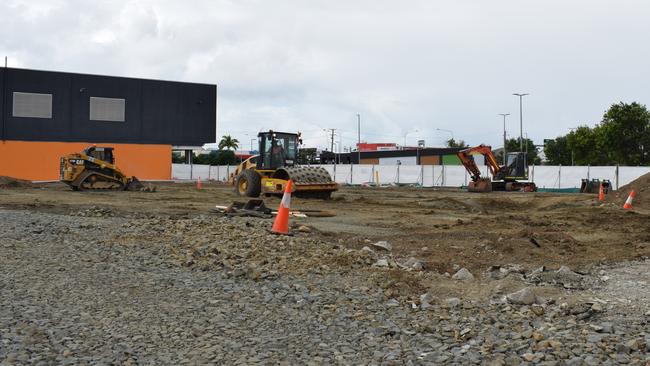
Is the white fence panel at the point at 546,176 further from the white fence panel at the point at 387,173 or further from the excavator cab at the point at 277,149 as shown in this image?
the excavator cab at the point at 277,149

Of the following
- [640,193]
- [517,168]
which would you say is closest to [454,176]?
[517,168]

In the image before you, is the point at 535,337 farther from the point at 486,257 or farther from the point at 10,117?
the point at 10,117

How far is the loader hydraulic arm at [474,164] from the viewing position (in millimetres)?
39594

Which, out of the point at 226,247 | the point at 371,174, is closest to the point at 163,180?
the point at 371,174

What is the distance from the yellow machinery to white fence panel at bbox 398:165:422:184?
1066 inches

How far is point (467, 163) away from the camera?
40719 millimetres

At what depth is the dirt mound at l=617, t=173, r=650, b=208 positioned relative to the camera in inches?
790

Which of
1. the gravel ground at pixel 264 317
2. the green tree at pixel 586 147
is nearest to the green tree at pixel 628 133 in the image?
the green tree at pixel 586 147

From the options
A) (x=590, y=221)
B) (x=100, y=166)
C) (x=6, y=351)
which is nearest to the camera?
(x=6, y=351)

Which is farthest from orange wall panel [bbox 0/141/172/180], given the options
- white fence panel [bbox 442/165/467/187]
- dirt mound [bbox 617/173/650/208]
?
dirt mound [bbox 617/173/650/208]

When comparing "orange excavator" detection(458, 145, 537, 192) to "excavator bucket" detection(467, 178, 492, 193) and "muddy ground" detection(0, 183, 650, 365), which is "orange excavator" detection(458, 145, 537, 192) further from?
"muddy ground" detection(0, 183, 650, 365)

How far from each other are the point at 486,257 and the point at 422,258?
96 cm

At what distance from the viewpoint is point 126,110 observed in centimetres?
5569

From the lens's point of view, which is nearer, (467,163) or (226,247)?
(226,247)
